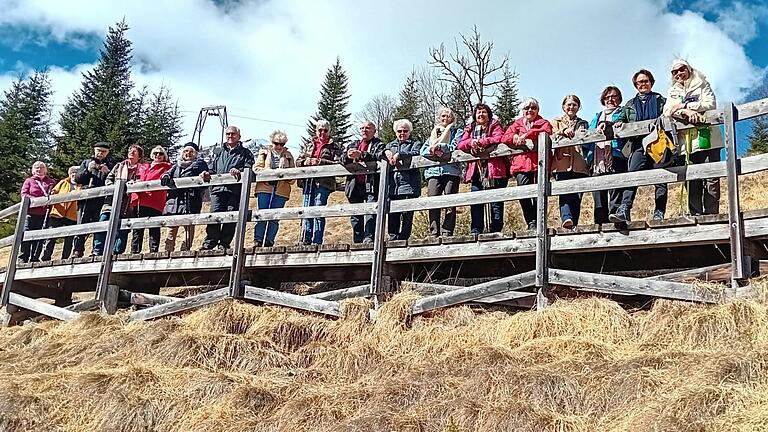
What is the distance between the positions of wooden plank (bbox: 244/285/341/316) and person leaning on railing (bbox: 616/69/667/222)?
3269 millimetres

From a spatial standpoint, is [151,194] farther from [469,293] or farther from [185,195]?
[469,293]

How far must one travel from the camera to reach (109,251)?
973 cm

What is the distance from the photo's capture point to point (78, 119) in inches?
Answer: 1248

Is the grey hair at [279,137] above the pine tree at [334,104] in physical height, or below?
below

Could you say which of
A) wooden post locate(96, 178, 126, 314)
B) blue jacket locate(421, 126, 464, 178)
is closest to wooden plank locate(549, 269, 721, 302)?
blue jacket locate(421, 126, 464, 178)

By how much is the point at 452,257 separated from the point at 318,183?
2448 millimetres

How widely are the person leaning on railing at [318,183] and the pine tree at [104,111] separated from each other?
20.8 m

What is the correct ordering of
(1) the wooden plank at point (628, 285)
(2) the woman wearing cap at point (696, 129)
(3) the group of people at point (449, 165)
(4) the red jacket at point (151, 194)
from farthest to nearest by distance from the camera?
(4) the red jacket at point (151, 194), (3) the group of people at point (449, 165), (2) the woman wearing cap at point (696, 129), (1) the wooden plank at point (628, 285)

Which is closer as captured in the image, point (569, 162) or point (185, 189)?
point (569, 162)

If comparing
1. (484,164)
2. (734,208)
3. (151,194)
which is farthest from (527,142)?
(151,194)

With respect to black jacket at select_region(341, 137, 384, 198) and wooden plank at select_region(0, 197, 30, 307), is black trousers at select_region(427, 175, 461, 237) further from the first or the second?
wooden plank at select_region(0, 197, 30, 307)

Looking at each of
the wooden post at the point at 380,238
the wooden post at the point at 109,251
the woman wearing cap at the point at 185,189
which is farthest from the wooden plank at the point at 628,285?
the wooden post at the point at 109,251

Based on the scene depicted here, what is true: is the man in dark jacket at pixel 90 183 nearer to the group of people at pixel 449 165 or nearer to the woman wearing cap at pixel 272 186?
the group of people at pixel 449 165

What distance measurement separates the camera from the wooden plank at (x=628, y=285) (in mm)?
6070
